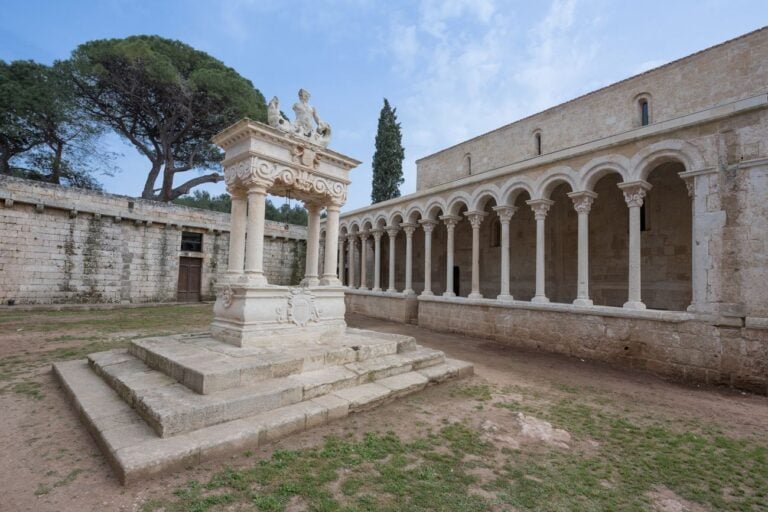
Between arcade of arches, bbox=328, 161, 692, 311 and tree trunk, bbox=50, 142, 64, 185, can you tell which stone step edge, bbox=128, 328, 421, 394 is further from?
tree trunk, bbox=50, 142, 64, 185

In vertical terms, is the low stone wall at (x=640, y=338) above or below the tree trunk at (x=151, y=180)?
below

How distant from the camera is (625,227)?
11.5 meters

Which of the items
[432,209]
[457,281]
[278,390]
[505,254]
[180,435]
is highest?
[432,209]

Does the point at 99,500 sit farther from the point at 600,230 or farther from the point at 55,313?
the point at 55,313

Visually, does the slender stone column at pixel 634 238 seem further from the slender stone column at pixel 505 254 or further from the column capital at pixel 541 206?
the slender stone column at pixel 505 254

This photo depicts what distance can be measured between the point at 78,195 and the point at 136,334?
10.2 metres

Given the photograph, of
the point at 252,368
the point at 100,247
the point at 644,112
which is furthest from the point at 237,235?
the point at 100,247

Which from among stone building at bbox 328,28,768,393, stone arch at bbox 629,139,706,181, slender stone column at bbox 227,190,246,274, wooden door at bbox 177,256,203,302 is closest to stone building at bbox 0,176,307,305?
wooden door at bbox 177,256,203,302

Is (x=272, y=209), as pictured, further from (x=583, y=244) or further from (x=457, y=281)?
(x=583, y=244)

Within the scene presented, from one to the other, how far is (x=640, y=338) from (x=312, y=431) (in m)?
7.26

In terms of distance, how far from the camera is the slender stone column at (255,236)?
5.83m

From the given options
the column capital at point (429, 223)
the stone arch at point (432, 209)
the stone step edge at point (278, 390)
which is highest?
the stone arch at point (432, 209)

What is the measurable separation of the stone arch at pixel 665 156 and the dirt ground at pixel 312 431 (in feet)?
14.1

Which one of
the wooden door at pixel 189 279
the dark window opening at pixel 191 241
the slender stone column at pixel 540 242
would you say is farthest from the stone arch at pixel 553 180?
the wooden door at pixel 189 279
